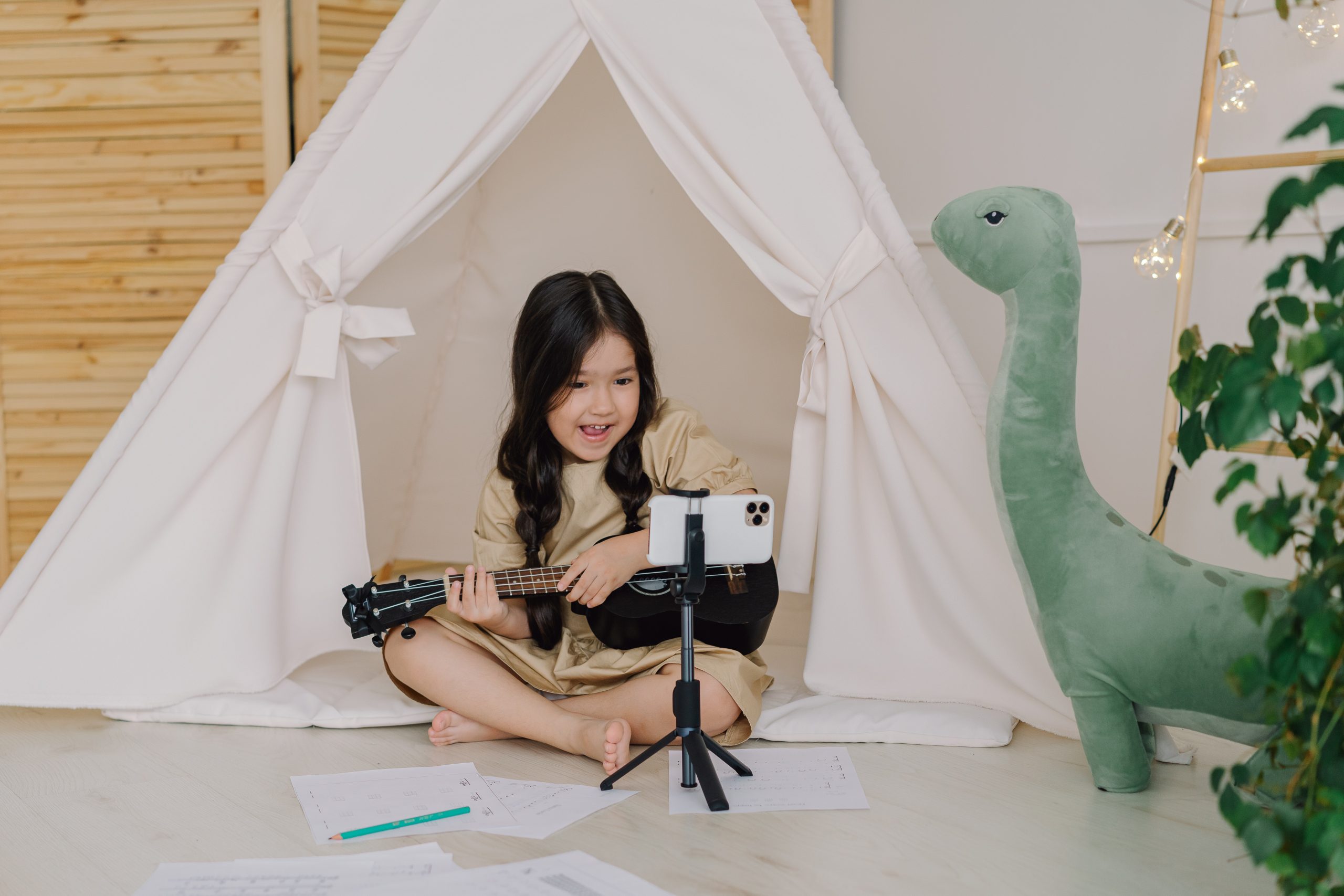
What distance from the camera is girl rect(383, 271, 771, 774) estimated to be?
1.57 m

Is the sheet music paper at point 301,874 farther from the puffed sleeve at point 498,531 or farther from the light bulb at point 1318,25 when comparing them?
the light bulb at point 1318,25

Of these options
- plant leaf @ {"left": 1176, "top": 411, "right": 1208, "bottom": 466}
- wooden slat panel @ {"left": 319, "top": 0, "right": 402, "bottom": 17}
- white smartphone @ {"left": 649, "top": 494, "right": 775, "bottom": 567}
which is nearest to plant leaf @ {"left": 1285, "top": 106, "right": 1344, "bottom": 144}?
plant leaf @ {"left": 1176, "top": 411, "right": 1208, "bottom": 466}

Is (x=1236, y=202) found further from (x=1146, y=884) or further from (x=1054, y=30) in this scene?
(x=1146, y=884)

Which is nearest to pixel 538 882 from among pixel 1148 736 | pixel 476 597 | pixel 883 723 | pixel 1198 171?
pixel 476 597

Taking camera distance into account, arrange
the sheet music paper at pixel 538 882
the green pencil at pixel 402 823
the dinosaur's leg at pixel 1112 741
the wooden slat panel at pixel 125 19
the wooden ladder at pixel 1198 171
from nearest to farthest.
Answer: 1. the sheet music paper at pixel 538 882
2. the green pencil at pixel 402 823
3. the dinosaur's leg at pixel 1112 741
4. the wooden ladder at pixel 1198 171
5. the wooden slat panel at pixel 125 19

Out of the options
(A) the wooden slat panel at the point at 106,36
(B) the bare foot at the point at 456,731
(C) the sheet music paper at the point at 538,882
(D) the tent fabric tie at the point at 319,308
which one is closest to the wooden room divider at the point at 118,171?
(A) the wooden slat panel at the point at 106,36

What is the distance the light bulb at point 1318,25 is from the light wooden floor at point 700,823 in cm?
107

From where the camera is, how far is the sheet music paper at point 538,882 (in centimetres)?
113

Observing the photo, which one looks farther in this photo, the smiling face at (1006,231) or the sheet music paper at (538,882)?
the smiling face at (1006,231)

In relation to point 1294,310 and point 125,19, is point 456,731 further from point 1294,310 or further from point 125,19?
point 125,19

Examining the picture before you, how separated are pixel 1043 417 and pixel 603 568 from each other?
65cm

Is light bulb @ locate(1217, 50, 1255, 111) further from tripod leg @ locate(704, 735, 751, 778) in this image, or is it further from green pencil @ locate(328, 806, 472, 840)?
green pencil @ locate(328, 806, 472, 840)

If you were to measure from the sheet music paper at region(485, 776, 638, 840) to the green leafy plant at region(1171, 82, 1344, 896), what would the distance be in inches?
29.9

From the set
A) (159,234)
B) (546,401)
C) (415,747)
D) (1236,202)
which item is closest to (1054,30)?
(1236,202)
